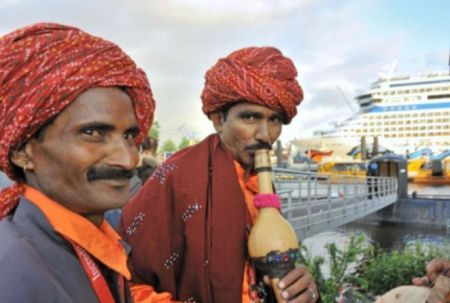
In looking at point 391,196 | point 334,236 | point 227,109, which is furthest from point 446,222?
point 227,109

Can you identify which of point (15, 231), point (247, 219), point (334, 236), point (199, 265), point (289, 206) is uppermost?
point (15, 231)

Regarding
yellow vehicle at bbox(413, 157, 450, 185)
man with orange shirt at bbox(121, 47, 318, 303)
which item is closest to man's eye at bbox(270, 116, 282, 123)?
man with orange shirt at bbox(121, 47, 318, 303)

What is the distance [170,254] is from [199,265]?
0.10 metres

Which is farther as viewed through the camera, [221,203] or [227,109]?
[227,109]

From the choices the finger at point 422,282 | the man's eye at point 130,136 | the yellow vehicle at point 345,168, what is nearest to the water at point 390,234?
the finger at point 422,282

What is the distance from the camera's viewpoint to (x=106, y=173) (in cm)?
99

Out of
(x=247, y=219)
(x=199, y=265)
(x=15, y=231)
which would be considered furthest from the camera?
(x=247, y=219)

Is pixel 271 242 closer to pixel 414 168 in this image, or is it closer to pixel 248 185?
pixel 248 185

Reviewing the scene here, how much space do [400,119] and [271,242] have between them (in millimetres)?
62790

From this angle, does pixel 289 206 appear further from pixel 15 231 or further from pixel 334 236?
pixel 334 236

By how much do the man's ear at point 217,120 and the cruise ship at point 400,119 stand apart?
58211 mm

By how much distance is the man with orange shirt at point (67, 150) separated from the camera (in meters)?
0.91

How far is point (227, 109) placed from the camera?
1740 mm

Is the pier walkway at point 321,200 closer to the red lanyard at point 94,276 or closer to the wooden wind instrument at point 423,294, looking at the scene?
the wooden wind instrument at point 423,294
